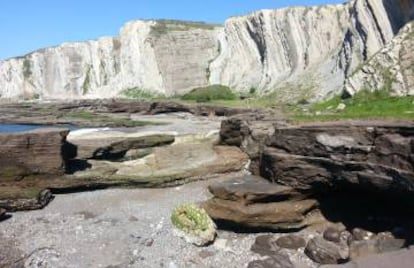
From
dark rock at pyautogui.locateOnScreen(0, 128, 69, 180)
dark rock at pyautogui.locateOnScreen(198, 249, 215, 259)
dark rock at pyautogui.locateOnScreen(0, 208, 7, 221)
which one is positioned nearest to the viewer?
dark rock at pyautogui.locateOnScreen(198, 249, 215, 259)

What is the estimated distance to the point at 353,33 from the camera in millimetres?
60469

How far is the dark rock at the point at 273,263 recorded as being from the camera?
47.1ft

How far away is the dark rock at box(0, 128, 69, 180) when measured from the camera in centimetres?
2189

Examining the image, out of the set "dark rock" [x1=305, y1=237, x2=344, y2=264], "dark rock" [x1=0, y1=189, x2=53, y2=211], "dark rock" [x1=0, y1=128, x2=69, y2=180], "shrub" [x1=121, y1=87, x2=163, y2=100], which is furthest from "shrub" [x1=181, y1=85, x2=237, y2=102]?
"dark rock" [x1=305, y1=237, x2=344, y2=264]

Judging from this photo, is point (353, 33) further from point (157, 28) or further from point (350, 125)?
point (157, 28)

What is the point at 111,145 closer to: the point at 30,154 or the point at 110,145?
the point at 110,145

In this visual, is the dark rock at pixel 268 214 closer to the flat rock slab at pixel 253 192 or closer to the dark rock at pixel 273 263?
the flat rock slab at pixel 253 192

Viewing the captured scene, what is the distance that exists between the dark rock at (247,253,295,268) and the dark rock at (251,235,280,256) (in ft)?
3.25

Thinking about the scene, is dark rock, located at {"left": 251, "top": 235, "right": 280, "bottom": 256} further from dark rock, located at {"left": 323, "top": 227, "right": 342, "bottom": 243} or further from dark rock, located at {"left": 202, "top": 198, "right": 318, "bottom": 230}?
dark rock, located at {"left": 323, "top": 227, "right": 342, "bottom": 243}

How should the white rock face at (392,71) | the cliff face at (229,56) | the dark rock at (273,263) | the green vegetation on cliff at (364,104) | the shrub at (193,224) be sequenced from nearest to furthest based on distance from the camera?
the dark rock at (273,263) → the shrub at (193,224) → the green vegetation on cliff at (364,104) → the white rock face at (392,71) → the cliff face at (229,56)

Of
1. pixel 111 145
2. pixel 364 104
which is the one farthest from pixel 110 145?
pixel 364 104

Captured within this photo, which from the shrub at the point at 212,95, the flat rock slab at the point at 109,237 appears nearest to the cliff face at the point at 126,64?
the shrub at the point at 212,95

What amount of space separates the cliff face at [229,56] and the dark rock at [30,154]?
3662 cm

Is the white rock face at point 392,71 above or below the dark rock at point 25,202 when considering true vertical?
above
